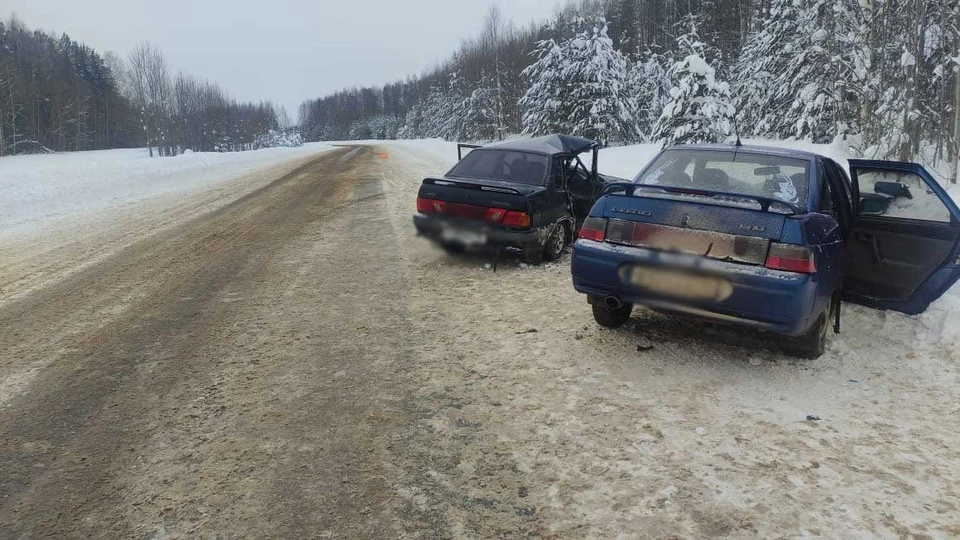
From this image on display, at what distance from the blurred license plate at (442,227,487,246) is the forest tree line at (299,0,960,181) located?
39.3ft

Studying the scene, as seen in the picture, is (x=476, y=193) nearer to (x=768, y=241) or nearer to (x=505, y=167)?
(x=505, y=167)

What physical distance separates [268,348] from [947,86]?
19.6 meters

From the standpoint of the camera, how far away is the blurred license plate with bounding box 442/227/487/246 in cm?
663

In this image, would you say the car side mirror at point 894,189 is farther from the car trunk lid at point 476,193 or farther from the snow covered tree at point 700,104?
the snow covered tree at point 700,104

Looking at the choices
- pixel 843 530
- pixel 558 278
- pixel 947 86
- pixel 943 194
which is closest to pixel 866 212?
pixel 943 194

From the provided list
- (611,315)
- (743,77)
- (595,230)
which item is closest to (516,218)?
(611,315)

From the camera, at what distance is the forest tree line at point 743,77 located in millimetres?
14477

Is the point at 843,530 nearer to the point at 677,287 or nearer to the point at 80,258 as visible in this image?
the point at 677,287

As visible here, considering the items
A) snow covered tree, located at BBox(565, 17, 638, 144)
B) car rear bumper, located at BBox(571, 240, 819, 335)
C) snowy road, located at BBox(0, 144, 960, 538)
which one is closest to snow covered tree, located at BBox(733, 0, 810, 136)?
snow covered tree, located at BBox(565, 17, 638, 144)

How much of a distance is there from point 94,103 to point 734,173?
335ft

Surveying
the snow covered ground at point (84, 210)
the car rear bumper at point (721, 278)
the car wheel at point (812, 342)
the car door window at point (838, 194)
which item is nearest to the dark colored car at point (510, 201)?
the car rear bumper at point (721, 278)

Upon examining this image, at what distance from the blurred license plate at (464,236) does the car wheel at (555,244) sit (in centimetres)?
85

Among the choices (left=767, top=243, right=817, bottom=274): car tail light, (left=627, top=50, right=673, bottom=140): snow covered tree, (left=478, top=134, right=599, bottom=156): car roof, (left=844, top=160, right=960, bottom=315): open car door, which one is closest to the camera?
(left=767, top=243, right=817, bottom=274): car tail light

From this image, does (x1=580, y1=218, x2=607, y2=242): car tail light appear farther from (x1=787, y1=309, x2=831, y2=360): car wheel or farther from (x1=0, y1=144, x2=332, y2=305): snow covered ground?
(x1=0, y1=144, x2=332, y2=305): snow covered ground
